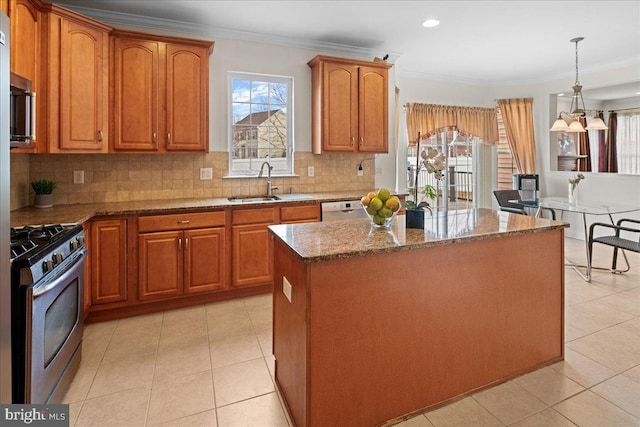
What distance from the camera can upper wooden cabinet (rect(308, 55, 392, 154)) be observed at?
414 centimetres

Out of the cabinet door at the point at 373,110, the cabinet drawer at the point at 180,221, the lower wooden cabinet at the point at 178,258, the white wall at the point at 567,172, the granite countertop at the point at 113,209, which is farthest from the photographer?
the white wall at the point at 567,172

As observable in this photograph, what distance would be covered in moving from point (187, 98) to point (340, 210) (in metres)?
1.85

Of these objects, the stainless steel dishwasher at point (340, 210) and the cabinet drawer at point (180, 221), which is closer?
the cabinet drawer at point (180, 221)

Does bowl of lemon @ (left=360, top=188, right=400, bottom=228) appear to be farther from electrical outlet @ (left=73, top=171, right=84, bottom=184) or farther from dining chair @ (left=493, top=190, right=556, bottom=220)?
dining chair @ (left=493, top=190, right=556, bottom=220)

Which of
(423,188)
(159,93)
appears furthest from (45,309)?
(159,93)

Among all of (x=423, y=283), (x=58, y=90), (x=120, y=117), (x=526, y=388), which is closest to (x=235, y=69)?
(x=120, y=117)

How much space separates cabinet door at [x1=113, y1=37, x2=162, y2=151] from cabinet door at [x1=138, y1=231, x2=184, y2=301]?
2.92 feet

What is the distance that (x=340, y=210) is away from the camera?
12.9 ft

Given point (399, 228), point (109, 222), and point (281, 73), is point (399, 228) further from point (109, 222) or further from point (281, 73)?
point (281, 73)

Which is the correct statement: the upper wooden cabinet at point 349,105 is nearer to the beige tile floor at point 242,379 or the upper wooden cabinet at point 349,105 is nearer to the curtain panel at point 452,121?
the curtain panel at point 452,121

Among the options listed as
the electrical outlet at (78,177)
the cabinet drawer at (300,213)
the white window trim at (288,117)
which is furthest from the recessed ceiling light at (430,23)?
the electrical outlet at (78,177)

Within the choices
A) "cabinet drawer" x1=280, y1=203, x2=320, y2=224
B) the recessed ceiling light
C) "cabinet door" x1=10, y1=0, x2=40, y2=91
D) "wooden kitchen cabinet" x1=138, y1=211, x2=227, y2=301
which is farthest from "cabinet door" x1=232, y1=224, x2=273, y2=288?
the recessed ceiling light

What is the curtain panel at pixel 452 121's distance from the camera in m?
5.79

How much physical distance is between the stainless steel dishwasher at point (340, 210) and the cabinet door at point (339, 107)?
69 centimetres
